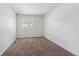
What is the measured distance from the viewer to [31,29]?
29.9 ft

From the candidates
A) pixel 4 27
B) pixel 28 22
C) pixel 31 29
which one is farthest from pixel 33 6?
pixel 31 29

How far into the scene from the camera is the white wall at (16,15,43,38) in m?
8.80

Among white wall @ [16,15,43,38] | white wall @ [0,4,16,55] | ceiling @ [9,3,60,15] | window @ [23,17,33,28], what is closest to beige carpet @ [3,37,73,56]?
white wall @ [0,4,16,55]

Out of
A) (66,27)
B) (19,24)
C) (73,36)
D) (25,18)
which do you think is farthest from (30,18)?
(73,36)

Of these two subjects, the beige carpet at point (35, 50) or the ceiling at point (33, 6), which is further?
the ceiling at point (33, 6)

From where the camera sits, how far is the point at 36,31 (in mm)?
9250

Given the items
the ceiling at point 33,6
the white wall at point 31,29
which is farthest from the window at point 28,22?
the ceiling at point 33,6

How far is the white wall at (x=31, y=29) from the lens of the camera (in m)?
8.80

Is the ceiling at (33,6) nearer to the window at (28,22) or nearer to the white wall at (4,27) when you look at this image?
the white wall at (4,27)

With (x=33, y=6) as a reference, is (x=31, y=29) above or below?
below

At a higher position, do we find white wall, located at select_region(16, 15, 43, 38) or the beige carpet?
white wall, located at select_region(16, 15, 43, 38)

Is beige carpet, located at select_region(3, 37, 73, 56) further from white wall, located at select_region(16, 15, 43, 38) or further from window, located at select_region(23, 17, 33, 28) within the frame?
window, located at select_region(23, 17, 33, 28)

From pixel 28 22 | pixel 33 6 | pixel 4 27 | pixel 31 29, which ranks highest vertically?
pixel 33 6

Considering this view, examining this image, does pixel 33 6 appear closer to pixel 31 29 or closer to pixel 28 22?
pixel 28 22
